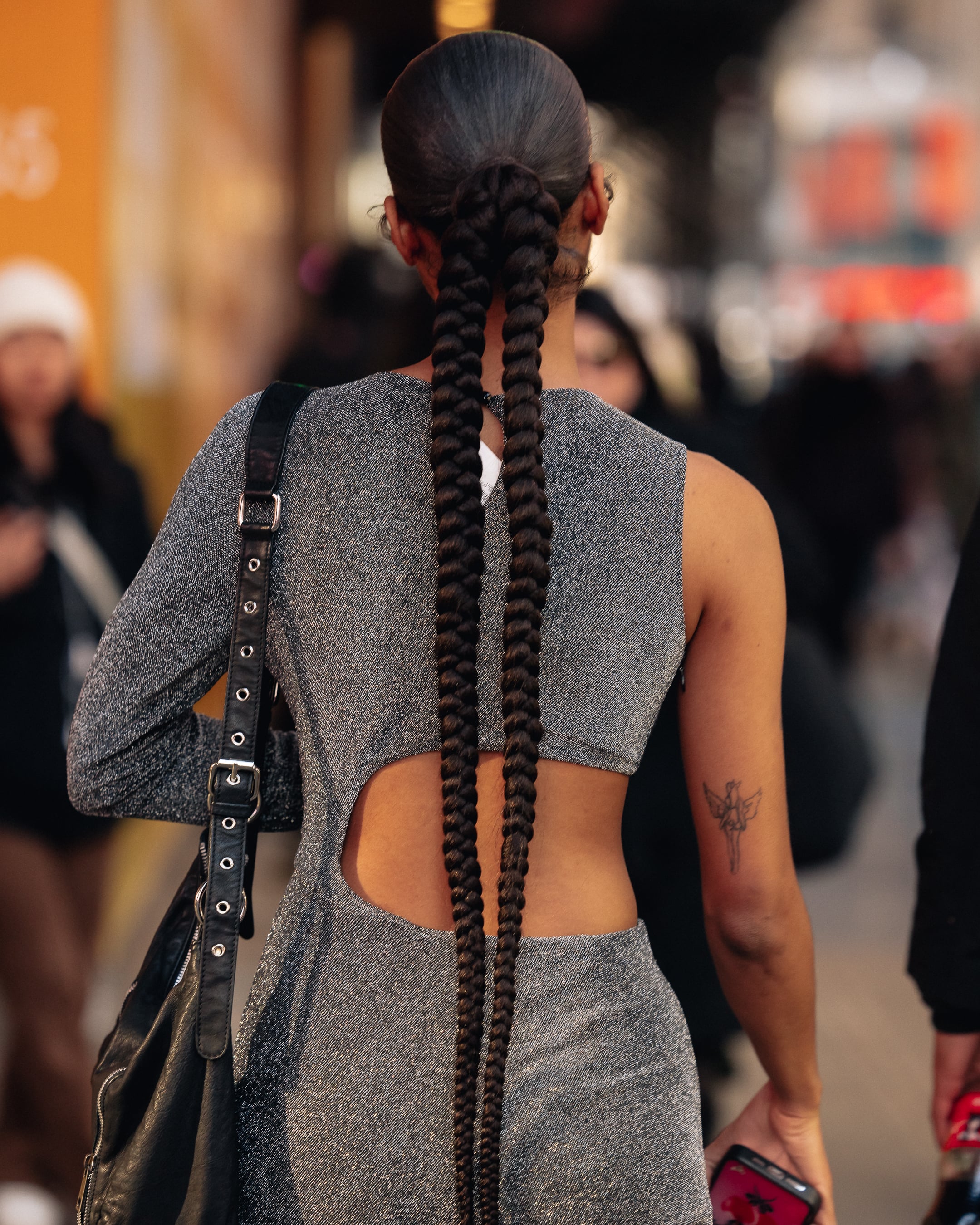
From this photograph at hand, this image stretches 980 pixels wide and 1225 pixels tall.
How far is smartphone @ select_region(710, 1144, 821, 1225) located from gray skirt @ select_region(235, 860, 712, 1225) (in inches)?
10.3

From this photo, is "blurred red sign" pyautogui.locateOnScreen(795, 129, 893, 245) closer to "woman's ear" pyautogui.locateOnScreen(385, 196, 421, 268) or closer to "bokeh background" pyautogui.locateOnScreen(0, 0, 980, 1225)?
"bokeh background" pyautogui.locateOnScreen(0, 0, 980, 1225)

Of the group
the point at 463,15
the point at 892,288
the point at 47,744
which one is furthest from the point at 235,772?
the point at 892,288

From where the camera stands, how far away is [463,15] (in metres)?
13.4

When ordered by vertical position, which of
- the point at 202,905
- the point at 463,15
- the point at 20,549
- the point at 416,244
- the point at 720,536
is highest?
the point at 463,15

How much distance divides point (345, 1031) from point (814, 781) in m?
1.46

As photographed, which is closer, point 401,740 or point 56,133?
point 401,740

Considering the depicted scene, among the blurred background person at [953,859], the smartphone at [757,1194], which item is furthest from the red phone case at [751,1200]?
the blurred background person at [953,859]

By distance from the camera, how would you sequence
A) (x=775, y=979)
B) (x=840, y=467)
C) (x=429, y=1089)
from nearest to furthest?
(x=429, y=1089), (x=775, y=979), (x=840, y=467)

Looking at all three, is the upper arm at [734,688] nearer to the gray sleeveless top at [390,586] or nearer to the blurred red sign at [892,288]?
the gray sleeveless top at [390,586]

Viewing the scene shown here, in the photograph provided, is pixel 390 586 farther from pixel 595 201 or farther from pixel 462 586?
pixel 595 201

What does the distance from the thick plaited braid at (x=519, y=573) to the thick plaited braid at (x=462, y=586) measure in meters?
0.02

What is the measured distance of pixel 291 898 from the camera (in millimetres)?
1576

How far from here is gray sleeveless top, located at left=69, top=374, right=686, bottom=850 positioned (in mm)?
1549

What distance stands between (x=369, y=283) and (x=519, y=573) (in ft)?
18.6
